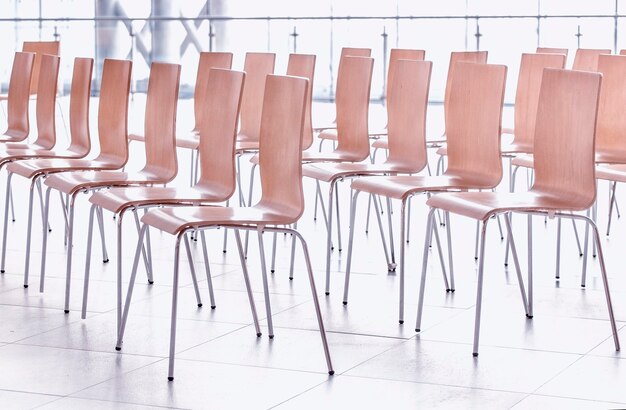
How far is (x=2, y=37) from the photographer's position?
45.4 feet

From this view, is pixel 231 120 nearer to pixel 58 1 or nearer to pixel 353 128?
pixel 353 128

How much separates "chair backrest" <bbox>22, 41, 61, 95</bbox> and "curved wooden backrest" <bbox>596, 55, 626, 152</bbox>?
12.7 feet

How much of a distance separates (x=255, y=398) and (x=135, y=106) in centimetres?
1034

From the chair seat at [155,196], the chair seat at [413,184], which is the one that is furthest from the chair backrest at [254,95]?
the chair seat at [155,196]

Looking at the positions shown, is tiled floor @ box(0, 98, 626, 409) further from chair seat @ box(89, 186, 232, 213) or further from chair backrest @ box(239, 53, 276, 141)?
chair backrest @ box(239, 53, 276, 141)

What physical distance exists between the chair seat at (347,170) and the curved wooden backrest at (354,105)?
347 millimetres

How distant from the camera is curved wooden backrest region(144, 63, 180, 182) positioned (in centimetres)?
457

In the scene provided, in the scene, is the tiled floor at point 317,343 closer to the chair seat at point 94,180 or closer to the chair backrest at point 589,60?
the chair seat at point 94,180

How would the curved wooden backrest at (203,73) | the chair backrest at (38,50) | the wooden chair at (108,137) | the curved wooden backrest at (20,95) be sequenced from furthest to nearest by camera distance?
the chair backrest at (38,50), the curved wooden backrest at (203,73), the curved wooden backrest at (20,95), the wooden chair at (108,137)

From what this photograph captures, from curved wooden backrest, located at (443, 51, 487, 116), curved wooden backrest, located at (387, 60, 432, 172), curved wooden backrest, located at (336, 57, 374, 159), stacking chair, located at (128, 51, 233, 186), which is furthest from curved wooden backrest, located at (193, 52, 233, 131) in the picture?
curved wooden backrest, located at (387, 60, 432, 172)

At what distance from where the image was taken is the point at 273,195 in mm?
3951

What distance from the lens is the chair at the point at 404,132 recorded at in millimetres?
4844

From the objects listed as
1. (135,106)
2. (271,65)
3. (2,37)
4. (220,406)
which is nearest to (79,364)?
(220,406)

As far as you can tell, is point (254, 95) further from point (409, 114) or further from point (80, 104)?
point (409, 114)
